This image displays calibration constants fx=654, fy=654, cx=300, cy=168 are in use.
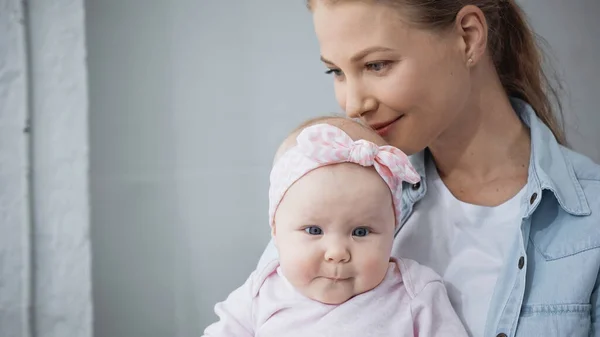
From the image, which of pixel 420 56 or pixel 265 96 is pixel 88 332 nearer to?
pixel 265 96

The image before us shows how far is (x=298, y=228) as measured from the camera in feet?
4.55

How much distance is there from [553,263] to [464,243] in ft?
0.71

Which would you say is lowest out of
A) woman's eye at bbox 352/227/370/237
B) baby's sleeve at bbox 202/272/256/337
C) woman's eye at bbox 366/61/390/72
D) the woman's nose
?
baby's sleeve at bbox 202/272/256/337

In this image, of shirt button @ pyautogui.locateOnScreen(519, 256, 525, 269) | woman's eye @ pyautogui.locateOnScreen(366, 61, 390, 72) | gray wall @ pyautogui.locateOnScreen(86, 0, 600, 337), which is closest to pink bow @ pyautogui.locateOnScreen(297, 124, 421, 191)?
woman's eye @ pyautogui.locateOnScreen(366, 61, 390, 72)

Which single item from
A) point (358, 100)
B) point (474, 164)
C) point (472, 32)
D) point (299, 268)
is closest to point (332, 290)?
point (299, 268)

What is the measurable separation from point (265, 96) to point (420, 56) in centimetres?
82

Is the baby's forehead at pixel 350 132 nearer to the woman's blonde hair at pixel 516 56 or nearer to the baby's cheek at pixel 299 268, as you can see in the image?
the baby's cheek at pixel 299 268

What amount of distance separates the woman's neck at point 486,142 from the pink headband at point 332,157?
1.24 ft

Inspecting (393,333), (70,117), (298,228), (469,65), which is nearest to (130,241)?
(70,117)

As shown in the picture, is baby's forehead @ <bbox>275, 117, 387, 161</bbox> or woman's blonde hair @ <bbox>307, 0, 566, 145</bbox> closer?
baby's forehead @ <bbox>275, 117, 387, 161</bbox>

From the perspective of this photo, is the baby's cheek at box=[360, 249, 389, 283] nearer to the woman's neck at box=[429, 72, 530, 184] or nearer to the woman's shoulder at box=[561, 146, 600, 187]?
the woman's neck at box=[429, 72, 530, 184]

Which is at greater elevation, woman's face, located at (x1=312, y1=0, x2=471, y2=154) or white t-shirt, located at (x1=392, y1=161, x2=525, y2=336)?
woman's face, located at (x1=312, y1=0, x2=471, y2=154)

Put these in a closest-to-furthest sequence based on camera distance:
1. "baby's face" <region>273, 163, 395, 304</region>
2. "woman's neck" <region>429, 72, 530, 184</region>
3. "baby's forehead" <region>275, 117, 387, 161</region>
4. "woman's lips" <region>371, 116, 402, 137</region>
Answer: "baby's face" <region>273, 163, 395, 304</region> < "baby's forehead" <region>275, 117, 387, 161</region> < "woman's lips" <region>371, 116, 402, 137</region> < "woman's neck" <region>429, 72, 530, 184</region>

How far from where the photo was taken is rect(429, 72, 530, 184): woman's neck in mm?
1740
